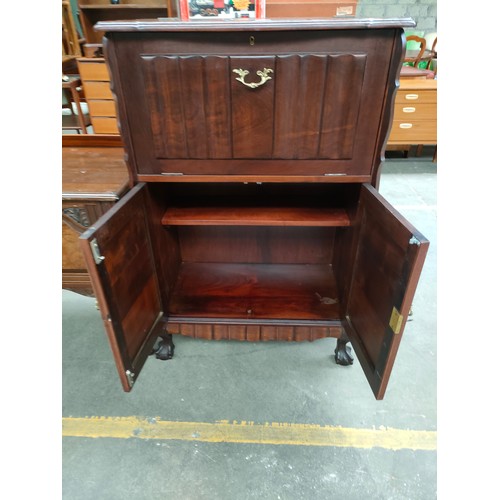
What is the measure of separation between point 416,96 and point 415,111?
0.12 metres

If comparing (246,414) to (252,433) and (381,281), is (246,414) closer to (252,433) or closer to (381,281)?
(252,433)

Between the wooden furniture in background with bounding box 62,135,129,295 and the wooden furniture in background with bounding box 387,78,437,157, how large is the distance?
2557 mm

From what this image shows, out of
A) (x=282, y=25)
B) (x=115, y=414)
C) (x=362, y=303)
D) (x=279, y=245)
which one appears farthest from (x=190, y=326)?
(x=282, y=25)

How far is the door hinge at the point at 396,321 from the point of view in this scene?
87cm

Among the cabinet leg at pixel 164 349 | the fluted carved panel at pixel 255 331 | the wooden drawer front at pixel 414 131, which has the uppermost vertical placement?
the wooden drawer front at pixel 414 131

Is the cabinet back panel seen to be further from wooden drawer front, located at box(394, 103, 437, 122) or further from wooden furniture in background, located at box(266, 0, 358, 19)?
wooden furniture in background, located at box(266, 0, 358, 19)

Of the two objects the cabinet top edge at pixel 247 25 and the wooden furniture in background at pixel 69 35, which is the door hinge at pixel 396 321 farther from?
the wooden furniture in background at pixel 69 35

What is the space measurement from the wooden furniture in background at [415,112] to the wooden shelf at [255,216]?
2259 mm

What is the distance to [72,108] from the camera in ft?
11.0

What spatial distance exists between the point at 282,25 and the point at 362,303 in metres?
0.84

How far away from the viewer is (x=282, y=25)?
34.4 inches

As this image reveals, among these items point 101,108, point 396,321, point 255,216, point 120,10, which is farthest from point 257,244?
point 120,10

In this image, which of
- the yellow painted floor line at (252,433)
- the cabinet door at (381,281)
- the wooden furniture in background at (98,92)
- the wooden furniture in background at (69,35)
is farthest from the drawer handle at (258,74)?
the wooden furniture in background at (69,35)

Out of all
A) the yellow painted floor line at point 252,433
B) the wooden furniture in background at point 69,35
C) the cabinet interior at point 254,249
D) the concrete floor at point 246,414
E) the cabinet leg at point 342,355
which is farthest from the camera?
the wooden furniture in background at point 69,35
